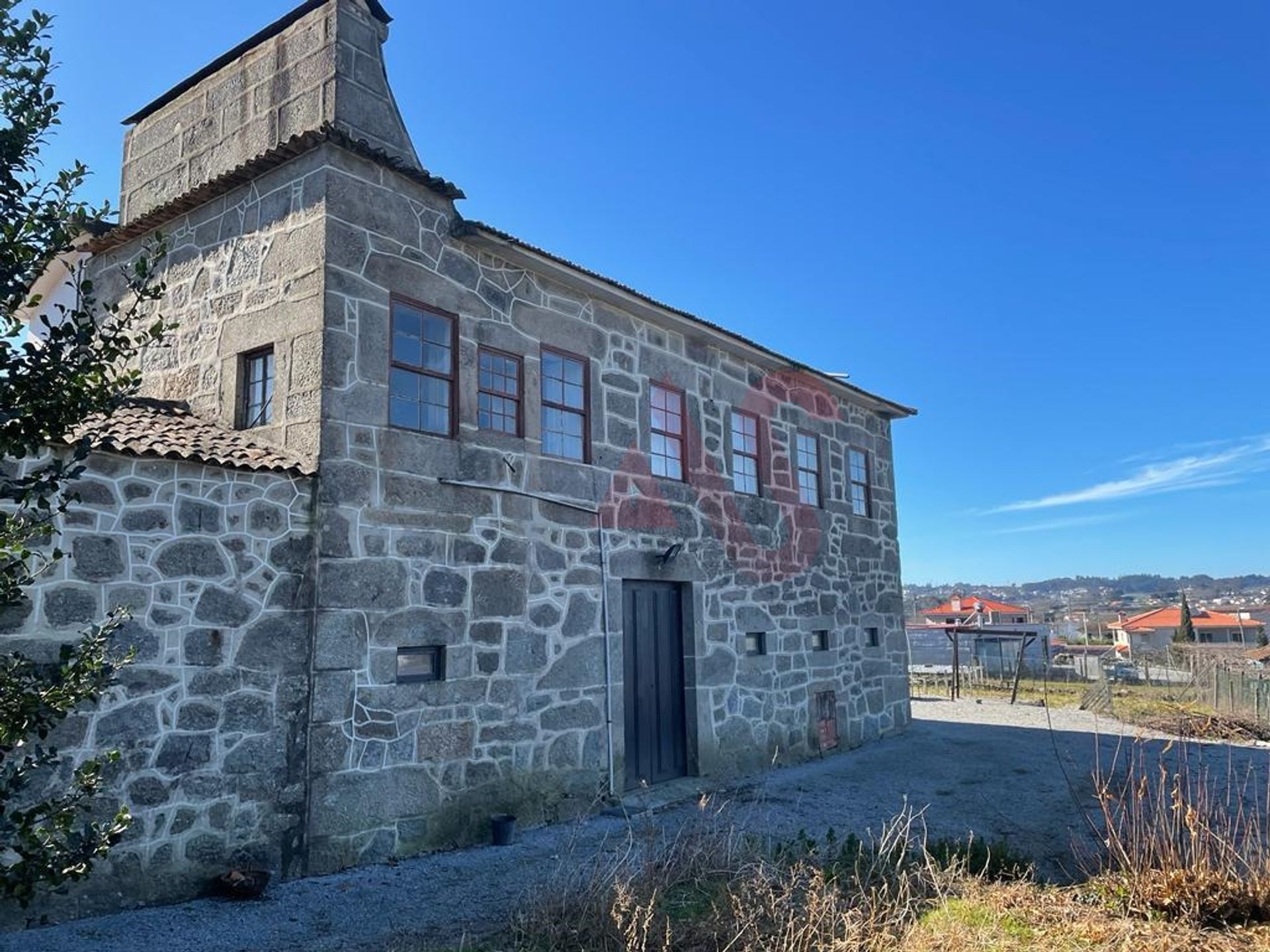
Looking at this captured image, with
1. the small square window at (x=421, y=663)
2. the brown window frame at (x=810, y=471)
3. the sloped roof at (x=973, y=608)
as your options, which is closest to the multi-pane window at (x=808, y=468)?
the brown window frame at (x=810, y=471)

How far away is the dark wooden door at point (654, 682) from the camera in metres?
10.4

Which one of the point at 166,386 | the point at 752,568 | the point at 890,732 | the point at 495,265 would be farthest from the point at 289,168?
the point at 890,732

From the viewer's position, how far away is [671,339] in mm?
11664

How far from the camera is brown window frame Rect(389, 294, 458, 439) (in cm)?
812

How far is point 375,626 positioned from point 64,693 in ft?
15.9

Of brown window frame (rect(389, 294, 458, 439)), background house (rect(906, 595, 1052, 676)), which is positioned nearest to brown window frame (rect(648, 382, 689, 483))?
brown window frame (rect(389, 294, 458, 439))

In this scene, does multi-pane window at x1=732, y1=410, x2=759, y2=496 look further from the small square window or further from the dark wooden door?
the small square window

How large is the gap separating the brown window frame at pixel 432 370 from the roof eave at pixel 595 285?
A: 0.84m

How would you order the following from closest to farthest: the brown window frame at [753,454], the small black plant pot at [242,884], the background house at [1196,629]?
the small black plant pot at [242,884], the brown window frame at [753,454], the background house at [1196,629]

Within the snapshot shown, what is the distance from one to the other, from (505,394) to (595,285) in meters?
1.79

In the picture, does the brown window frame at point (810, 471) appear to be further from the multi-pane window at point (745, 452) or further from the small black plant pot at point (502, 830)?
the small black plant pot at point (502, 830)

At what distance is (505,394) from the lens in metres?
9.21

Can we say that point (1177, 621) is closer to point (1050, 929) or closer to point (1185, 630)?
point (1185, 630)
